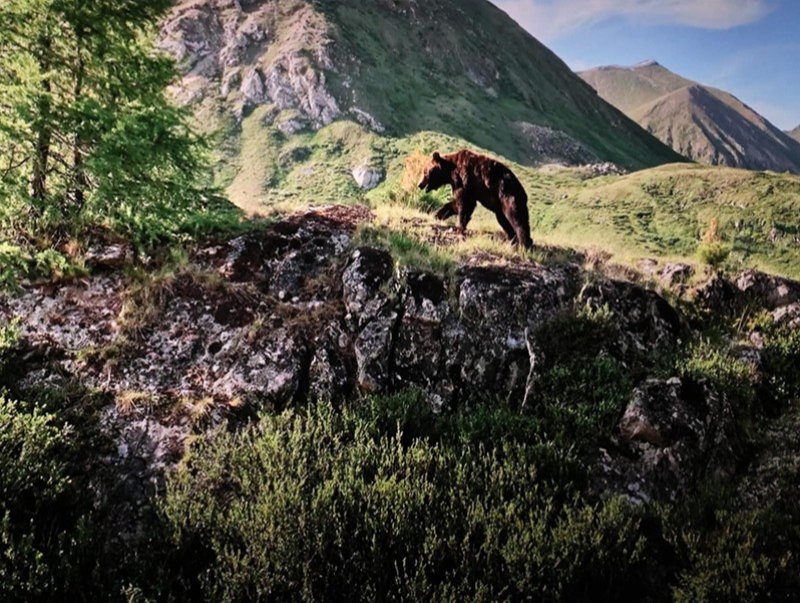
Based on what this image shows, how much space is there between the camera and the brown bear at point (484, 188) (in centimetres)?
1012

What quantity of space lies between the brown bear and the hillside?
4880 cm

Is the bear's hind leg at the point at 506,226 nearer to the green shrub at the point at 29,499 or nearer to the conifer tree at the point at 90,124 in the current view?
the conifer tree at the point at 90,124

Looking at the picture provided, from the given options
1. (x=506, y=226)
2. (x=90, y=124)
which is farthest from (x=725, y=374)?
(x=90, y=124)

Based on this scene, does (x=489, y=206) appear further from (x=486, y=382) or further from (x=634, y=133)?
(x=634, y=133)

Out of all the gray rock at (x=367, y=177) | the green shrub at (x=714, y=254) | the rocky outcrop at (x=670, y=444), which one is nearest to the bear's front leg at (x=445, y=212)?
the green shrub at (x=714, y=254)

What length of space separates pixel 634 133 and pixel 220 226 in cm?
16774

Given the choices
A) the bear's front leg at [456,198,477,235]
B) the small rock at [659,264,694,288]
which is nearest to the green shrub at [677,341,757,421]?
the small rock at [659,264,694,288]

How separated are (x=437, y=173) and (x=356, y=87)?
264 feet

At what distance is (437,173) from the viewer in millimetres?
11266

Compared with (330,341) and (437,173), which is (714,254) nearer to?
(437,173)

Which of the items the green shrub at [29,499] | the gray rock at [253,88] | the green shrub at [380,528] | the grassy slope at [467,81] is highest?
the grassy slope at [467,81]

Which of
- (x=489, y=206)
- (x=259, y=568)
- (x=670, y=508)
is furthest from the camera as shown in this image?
(x=489, y=206)

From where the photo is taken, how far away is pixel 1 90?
21.7 ft

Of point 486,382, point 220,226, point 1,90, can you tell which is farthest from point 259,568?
point 1,90
